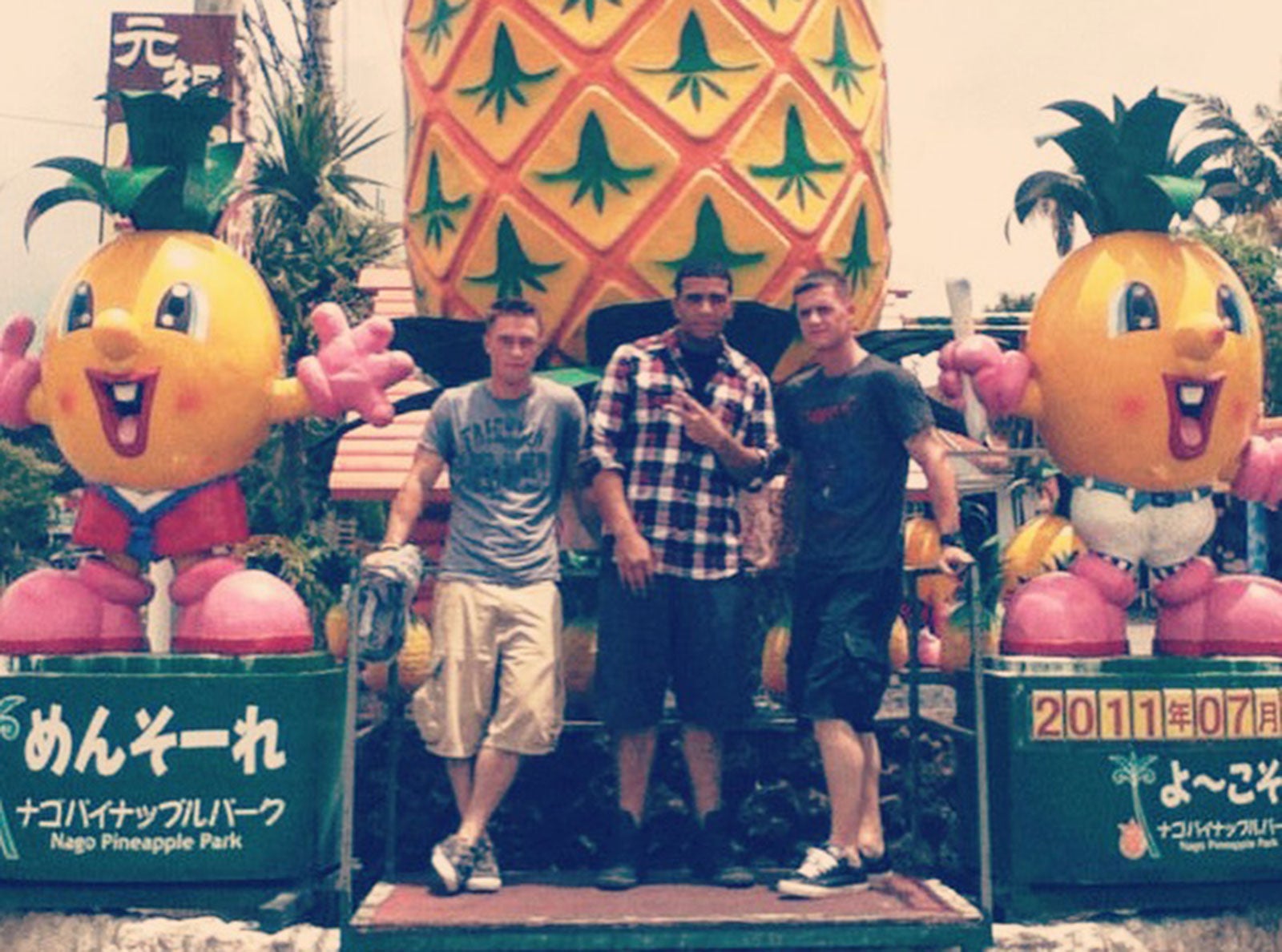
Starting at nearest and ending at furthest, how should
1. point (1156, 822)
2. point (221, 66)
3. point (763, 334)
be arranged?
point (1156, 822), point (763, 334), point (221, 66)

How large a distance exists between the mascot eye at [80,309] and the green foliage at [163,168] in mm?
302

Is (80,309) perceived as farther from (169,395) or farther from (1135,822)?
(1135,822)

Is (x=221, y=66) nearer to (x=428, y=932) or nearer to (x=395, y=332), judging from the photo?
(x=395, y=332)

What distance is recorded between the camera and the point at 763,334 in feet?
17.9

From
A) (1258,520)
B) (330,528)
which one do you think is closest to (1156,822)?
(330,528)

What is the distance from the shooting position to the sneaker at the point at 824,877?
166 inches

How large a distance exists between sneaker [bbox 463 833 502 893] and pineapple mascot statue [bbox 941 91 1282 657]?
1.74 metres

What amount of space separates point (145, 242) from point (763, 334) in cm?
207

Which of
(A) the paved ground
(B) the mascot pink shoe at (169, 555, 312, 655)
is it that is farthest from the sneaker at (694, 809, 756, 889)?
(B) the mascot pink shoe at (169, 555, 312, 655)

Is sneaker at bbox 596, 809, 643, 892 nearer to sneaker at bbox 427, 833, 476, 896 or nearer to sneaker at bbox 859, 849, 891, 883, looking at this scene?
sneaker at bbox 427, 833, 476, 896

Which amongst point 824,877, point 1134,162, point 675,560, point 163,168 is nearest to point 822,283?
point 675,560

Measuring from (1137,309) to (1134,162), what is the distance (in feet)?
1.69

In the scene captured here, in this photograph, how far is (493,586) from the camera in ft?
14.5

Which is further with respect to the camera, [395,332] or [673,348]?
[395,332]
